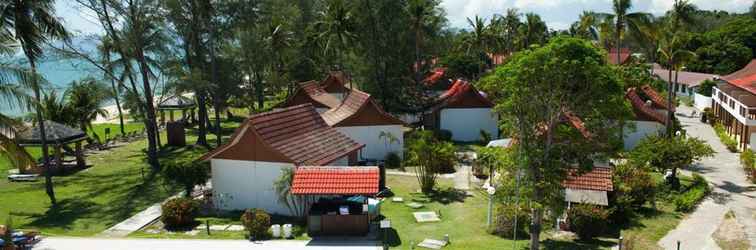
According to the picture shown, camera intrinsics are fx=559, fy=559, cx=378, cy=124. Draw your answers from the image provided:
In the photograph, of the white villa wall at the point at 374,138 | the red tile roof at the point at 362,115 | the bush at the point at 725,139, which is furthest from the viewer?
the bush at the point at 725,139

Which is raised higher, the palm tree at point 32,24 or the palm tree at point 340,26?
the palm tree at point 340,26

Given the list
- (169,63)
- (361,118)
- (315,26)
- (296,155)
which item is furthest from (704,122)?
(169,63)

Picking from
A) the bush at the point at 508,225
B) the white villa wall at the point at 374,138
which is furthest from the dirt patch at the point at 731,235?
the white villa wall at the point at 374,138

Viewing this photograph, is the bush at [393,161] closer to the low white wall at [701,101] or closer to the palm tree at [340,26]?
the palm tree at [340,26]

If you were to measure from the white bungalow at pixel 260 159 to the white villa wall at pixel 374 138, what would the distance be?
8.68 m

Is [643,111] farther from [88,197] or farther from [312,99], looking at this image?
[88,197]

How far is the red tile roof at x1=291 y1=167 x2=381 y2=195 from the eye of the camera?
20.2 metres

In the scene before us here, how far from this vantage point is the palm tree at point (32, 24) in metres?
22.8

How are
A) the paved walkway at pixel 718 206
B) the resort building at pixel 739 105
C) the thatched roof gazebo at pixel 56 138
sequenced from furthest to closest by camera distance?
the resort building at pixel 739 105, the thatched roof gazebo at pixel 56 138, the paved walkway at pixel 718 206

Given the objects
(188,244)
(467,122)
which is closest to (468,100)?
Answer: (467,122)

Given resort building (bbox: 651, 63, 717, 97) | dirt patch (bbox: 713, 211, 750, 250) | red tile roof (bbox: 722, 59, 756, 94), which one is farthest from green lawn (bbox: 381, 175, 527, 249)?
resort building (bbox: 651, 63, 717, 97)

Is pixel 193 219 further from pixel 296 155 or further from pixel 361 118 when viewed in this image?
pixel 361 118

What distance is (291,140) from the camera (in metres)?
24.0

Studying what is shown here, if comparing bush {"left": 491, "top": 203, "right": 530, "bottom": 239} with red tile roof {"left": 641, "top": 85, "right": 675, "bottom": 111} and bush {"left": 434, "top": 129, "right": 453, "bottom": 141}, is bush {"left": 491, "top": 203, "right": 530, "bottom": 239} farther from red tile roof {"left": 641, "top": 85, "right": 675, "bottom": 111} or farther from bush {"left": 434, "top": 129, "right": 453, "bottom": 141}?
red tile roof {"left": 641, "top": 85, "right": 675, "bottom": 111}
